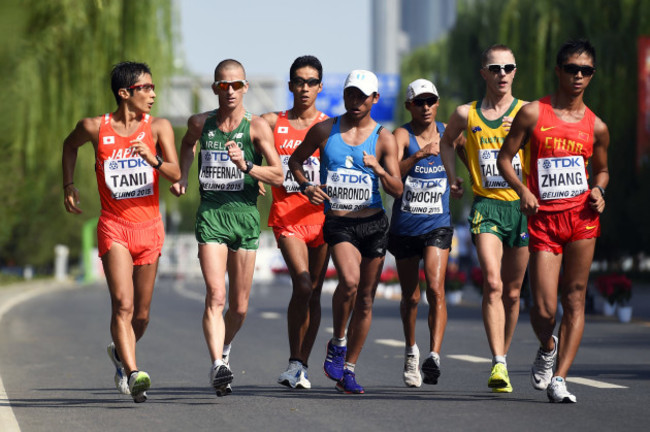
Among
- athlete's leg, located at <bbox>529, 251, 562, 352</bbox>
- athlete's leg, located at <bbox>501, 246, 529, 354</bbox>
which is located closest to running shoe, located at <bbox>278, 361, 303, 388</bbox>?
athlete's leg, located at <bbox>501, 246, 529, 354</bbox>

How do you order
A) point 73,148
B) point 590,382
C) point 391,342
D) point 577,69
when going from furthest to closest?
1. point 391,342
2. point 590,382
3. point 73,148
4. point 577,69

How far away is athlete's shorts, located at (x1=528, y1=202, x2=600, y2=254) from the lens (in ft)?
32.7

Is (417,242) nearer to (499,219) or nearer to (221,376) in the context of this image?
(499,219)

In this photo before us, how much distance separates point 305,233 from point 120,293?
5.47 ft

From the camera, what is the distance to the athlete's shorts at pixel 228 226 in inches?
416

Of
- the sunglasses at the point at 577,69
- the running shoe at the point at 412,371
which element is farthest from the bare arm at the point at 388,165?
the sunglasses at the point at 577,69

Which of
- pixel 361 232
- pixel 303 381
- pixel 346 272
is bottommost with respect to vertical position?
pixel 303 381

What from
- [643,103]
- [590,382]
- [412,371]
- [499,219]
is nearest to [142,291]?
[412,371]

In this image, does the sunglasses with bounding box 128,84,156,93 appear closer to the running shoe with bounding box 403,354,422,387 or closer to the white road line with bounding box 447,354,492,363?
the running shoe with bounding box 403,354,422,387

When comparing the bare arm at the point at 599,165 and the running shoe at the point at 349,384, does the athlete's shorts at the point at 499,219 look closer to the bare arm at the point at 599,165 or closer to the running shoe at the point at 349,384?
the bare arm at the point at 599,165

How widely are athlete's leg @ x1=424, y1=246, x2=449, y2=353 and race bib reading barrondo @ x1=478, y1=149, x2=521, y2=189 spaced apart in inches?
24.1

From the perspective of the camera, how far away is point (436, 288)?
438 inches

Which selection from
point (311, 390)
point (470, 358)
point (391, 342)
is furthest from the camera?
point (391, 342)

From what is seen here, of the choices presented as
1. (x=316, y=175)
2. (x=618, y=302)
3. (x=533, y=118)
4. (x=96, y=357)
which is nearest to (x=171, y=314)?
(x=618, y=302)
